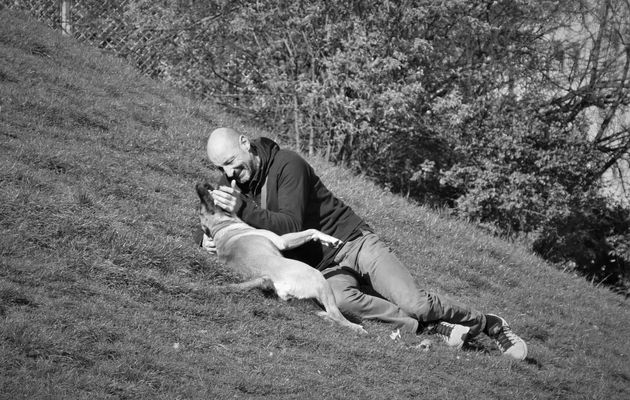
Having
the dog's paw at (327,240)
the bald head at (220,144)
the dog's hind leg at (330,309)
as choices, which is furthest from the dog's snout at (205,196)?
the dog's hind leg at (330,309)

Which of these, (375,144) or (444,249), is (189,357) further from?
(375,144)

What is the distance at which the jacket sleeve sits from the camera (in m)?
6.38

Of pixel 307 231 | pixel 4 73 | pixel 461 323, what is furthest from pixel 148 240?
pixel 4 73

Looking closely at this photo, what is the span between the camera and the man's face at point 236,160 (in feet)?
21.4

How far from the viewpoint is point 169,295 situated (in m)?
5.75

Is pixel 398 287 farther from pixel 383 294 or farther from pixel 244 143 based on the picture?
pixel 244 143

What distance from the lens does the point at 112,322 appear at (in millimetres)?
4980

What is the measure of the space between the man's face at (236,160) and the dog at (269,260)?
1.00ft

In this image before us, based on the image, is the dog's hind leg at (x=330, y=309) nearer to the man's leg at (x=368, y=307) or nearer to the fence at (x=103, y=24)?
the man's leg at (x=368, y=307)

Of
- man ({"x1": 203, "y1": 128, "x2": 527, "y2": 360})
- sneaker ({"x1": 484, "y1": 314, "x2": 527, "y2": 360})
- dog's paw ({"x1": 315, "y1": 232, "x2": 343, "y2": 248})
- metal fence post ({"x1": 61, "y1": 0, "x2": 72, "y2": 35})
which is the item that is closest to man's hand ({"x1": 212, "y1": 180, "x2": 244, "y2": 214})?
man ({"x1": 203, "y1": 128, "x2": 527, "y2": 360})

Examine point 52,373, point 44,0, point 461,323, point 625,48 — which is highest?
point 625,48

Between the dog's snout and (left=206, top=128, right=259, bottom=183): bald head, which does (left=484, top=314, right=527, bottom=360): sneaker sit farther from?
the dog's snout

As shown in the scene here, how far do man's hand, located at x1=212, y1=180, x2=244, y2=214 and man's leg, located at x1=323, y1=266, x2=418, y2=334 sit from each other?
3.64 feet

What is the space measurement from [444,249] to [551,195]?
7791mm
